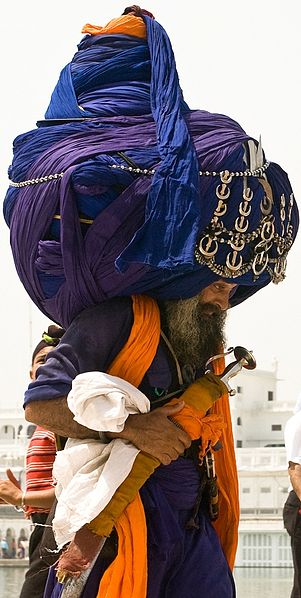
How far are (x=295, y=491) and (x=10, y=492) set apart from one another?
6.04 ft

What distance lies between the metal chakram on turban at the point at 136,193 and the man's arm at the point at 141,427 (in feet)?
0.93

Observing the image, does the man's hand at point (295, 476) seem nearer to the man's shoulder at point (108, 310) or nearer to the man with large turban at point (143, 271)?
the man with large turban at point (143, 271)

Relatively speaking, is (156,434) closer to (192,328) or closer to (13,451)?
(192,328)

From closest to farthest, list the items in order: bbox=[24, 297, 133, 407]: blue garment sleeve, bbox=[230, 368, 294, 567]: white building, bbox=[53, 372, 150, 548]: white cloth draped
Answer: bbox=[53, 372, 150, 548]: white cloth draped → bbox=[24, 297, 133, 407]: blue garment sleeve → bbox=[230, 368, 294, 567]: white building

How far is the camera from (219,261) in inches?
140

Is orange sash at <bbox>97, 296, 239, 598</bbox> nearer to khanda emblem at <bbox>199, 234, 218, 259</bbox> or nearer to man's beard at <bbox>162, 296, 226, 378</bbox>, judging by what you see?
man's beard at <bbox>162, 296, 226, 378</bbox>

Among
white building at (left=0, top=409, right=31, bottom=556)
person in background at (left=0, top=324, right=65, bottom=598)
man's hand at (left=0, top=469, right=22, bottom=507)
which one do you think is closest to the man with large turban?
person in background at (left=0, top=324, right=65, bottom=598)

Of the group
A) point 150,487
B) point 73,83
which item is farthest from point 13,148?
point 150,487

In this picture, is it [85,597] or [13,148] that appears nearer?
[85,597]

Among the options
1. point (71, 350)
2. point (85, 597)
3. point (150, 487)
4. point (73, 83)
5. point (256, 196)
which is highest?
point (73, 83)

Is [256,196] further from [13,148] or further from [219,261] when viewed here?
[13,148]

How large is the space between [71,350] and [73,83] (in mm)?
736

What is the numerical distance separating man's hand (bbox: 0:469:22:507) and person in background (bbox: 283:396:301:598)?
167 cm

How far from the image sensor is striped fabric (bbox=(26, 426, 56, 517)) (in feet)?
15.1
